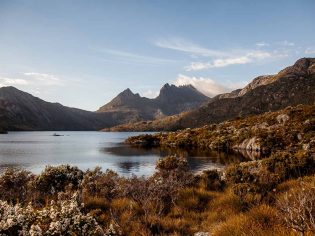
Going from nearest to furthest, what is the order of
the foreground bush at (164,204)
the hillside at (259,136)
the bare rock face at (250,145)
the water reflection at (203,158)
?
the foreground bush at (164,204)
the water reflection at (203,158)
the hillside at (259,136)
the bare rock face at (250,145)

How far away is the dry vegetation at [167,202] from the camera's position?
985cm

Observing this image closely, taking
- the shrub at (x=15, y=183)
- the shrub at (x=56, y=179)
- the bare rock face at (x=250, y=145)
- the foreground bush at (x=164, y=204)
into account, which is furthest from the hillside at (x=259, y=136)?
the shrub at (x=15, y=183)

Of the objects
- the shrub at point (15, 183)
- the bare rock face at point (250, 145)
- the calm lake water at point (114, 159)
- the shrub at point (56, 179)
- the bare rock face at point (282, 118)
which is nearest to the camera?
the shrub at point (15, 183)

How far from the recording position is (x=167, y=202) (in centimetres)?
1698

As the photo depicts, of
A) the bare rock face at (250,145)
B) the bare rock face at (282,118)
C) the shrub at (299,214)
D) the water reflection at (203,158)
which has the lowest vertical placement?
the water reflection at (203,158)

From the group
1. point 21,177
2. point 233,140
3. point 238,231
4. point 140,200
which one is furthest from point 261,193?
point 233,140

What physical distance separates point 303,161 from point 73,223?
18.4m

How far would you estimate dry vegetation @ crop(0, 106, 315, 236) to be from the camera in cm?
985

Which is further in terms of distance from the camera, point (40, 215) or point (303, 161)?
point (303, 161)

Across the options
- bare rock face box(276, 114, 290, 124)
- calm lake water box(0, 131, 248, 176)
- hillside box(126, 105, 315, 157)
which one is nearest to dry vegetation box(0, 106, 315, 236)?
calm lake water box(0, 131, 248, 176)

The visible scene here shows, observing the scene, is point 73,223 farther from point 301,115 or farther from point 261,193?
point 301,115

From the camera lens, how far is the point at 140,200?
15.1 metres

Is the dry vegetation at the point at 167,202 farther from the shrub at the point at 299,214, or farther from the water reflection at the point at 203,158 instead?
the water reflection at the point at 203,158

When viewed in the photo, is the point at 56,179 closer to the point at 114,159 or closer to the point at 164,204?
the point at 164,204
